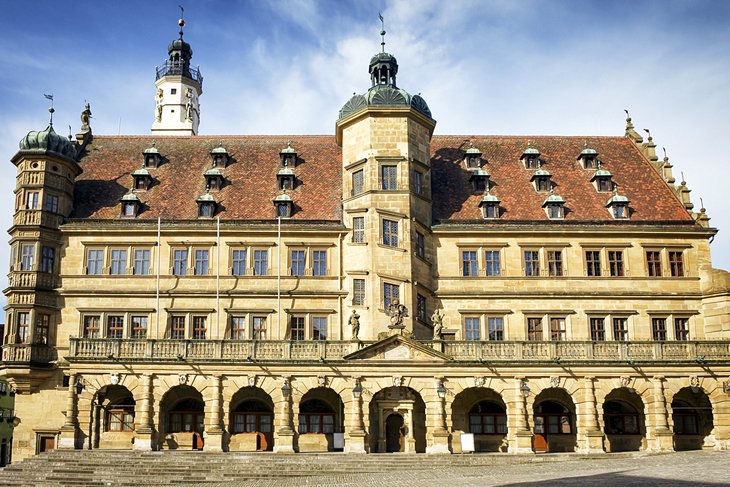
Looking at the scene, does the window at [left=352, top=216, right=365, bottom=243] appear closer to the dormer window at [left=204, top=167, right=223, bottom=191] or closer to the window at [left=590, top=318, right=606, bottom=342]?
the dormer window at [left=204, top=167, right=223, bottom=191]

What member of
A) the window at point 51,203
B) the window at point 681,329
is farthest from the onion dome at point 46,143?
the window at point 681,329

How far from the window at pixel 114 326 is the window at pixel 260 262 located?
8.38 m

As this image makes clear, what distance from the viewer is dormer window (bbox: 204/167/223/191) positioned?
170 feet

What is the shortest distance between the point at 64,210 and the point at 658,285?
36.4m

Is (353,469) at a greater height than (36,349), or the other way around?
(36,349)

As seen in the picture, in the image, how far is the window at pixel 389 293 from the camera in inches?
1800

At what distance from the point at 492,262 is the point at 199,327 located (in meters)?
18.0

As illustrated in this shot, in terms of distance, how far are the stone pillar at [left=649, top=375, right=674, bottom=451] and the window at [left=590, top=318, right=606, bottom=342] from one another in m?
6.52

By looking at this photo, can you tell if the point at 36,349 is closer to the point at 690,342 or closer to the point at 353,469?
the point at 353,469

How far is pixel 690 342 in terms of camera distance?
139ft

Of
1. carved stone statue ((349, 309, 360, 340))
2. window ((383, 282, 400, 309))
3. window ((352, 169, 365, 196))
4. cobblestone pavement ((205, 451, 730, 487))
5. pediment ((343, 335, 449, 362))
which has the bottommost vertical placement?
cobblestone pavement ((205, 451, 730, 487))

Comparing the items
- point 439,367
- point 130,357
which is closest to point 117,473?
point 130,357

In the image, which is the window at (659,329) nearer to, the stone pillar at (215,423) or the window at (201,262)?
the stone pillar at (215,423)

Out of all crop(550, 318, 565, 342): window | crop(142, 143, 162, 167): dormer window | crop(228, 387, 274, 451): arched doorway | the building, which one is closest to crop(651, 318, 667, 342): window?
the building
